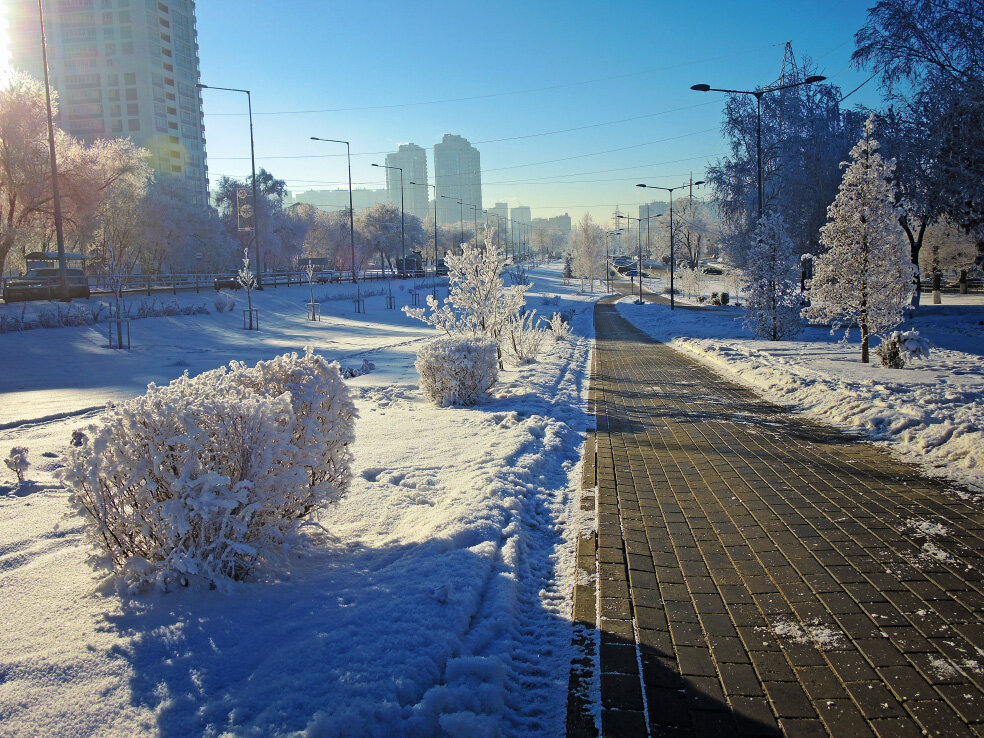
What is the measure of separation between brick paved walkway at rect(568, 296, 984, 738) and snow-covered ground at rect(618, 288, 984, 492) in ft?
1.85

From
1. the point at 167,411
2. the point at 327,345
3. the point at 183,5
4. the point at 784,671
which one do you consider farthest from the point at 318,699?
the point at 183,5

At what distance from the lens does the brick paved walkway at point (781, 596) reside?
281 cm

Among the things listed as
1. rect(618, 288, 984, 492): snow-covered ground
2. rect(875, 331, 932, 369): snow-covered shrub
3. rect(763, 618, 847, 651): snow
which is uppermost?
rect(875, 331, 932, 369): snow-covered shrub

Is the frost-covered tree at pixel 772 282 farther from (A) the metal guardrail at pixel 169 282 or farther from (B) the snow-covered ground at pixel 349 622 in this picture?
(A) the metal guardrail at pixel 169 282

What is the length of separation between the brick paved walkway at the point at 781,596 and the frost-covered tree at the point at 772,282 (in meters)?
13.7

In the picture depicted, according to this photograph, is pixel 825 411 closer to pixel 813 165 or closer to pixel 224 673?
pixel 224 673

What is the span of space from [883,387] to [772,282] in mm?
10649

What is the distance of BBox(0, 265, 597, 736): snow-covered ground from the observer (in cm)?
264

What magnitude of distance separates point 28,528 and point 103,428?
1.78 meters

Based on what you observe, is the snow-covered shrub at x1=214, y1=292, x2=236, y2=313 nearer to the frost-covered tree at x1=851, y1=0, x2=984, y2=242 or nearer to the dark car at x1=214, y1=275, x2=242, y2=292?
the dark car at x1=214, y1=275, x2=242, y2=292

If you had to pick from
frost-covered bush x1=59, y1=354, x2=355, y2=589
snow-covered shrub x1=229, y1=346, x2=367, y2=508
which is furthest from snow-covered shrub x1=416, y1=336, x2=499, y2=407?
frost-covered bush x1=59, y1=354, x2=355, y2=589

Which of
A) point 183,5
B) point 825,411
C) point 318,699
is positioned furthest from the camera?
point 183,5

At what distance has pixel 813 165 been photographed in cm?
3291

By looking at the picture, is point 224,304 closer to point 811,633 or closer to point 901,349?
point 901,349
